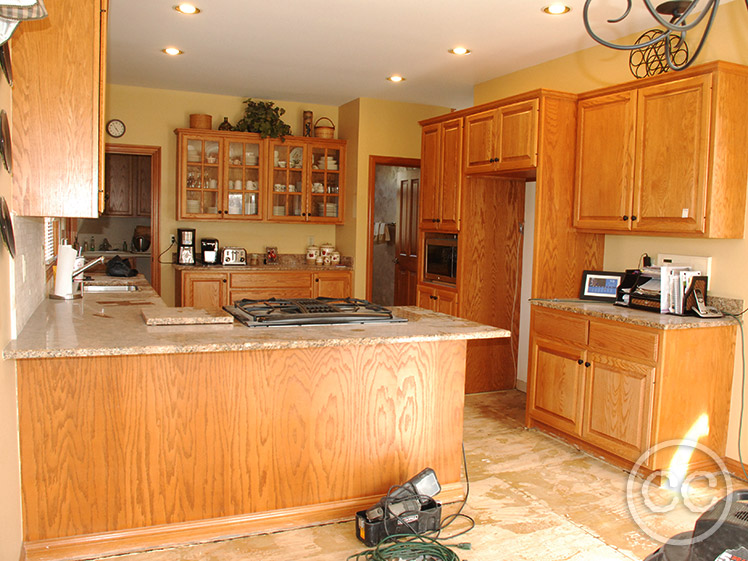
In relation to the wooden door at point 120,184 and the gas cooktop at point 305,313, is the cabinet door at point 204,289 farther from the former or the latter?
the wooden door at point 120,184

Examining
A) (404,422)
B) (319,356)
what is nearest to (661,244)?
(404,422)

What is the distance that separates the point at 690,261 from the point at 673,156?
2.10 ft

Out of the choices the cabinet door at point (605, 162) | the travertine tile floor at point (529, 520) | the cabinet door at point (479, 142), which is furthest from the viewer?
the cabinet door at point (479, 142)

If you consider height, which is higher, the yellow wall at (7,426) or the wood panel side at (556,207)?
the wood panel side at (556,207)

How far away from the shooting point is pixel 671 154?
3.37m

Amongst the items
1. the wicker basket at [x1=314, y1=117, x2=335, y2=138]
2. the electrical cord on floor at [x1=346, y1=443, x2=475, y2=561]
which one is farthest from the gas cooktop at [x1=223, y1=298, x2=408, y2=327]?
the wicker basket at [x1=314, y1=117, x2=335, y2=138]

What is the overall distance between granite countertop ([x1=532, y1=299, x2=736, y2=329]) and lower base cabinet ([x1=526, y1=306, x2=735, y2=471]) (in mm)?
38

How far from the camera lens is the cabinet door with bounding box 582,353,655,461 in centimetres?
324

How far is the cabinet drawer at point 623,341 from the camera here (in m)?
3.19

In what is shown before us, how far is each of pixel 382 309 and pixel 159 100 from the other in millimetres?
4088

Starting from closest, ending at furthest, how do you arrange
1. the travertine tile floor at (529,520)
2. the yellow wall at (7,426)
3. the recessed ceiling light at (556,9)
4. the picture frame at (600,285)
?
the yellow wall at (7,426), the travertine tile floor at (529,520), the recessed ceiling light at (556,9), the picture frame at (600,285)

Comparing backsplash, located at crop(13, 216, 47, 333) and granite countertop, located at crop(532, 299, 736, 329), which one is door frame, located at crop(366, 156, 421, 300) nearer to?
granite countertop, located at crop(532, 299, 736, 329)

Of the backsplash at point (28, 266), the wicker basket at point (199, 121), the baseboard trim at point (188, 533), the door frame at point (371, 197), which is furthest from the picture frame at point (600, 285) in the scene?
the wicker basket at point (199, 121)

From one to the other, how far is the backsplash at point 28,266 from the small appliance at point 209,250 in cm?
257
